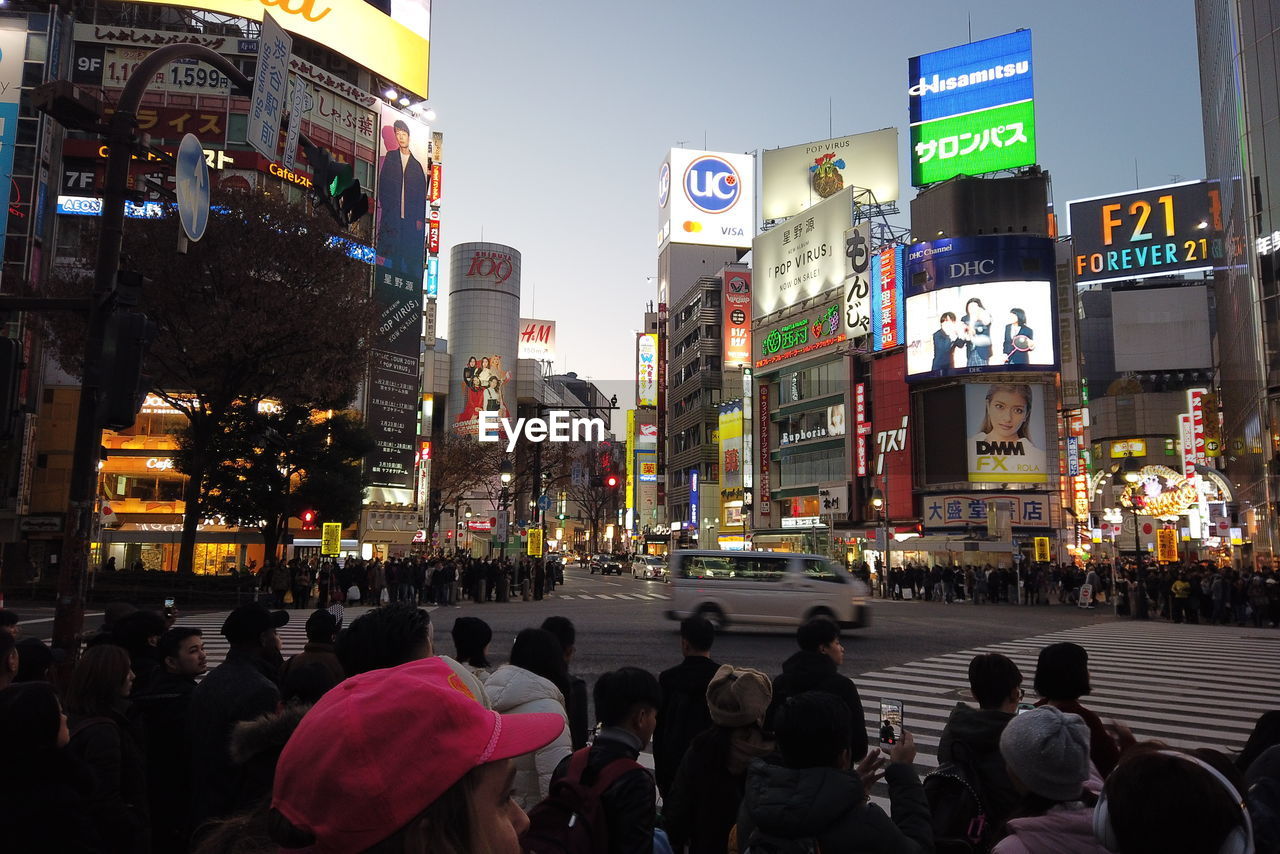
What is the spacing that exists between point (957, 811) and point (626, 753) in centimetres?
131

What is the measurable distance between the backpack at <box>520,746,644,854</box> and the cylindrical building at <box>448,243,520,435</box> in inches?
3824

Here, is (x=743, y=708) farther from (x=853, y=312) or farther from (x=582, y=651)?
(x=853, y=312)

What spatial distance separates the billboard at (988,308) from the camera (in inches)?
2045

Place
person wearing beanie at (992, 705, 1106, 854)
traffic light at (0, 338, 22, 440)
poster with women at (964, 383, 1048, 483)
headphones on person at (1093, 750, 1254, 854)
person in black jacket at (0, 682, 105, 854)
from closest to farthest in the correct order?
headphones on person at (1093, 750, 1254, 854), person wearing beanie at (992, 705, 1106, 854), person in black jacket at (0, 682, 105, 854), traffic light at (0, 338, 22, 440), poster with women at (964, 383, 1048, 483)

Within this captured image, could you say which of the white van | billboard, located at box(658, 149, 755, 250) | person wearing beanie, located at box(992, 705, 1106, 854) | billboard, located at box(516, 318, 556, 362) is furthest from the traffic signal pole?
billboard, located at box(516, 318, 556, 362)

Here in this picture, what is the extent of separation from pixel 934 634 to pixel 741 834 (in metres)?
20.4

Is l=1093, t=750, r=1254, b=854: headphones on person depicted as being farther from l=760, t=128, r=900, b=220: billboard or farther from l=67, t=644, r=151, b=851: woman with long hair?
l=760, t=128, r=900, b=220: billboard

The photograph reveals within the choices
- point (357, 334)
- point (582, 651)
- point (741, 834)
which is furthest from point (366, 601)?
point (741, 834)

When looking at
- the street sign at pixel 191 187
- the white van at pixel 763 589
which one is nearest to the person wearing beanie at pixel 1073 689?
the street sign at pixel 191 187

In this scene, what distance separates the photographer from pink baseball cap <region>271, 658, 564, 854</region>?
4.77 ft

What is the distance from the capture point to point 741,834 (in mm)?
3227

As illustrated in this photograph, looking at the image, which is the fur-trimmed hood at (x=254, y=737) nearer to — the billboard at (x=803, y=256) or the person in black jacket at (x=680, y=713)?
the person in black jacket at (x=680, y=713)

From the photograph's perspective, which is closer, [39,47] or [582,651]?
[582,651]

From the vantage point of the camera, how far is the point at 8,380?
18.2 ft
